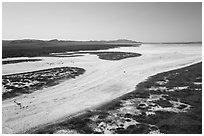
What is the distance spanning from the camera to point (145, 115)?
1375cm

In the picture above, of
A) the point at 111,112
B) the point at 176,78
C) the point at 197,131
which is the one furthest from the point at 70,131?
the point at 176,78

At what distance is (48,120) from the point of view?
42.3 ft

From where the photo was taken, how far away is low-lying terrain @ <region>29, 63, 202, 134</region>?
11711 mm

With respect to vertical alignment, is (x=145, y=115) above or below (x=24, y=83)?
below

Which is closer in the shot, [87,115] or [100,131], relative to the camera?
[100,131]

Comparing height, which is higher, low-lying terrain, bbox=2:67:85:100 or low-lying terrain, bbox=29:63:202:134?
low-lying terrain, bbox=2:67:85:100

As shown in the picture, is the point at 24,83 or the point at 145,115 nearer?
the point at 145,115

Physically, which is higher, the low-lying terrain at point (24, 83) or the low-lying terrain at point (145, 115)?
the low-lying terrain at point (24, 83)

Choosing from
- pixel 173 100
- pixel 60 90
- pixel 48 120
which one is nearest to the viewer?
pixel 48 120

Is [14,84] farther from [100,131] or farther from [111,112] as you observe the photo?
[100,131]

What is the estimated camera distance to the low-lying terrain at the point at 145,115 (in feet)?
38.4

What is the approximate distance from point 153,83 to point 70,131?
544 inches

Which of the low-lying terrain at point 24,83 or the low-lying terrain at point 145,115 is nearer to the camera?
the low-lying terrain at point 145,115

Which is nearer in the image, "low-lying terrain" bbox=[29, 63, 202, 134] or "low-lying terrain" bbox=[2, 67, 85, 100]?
"low-lying terrain" bbox=[29, 63, 202, 134]
